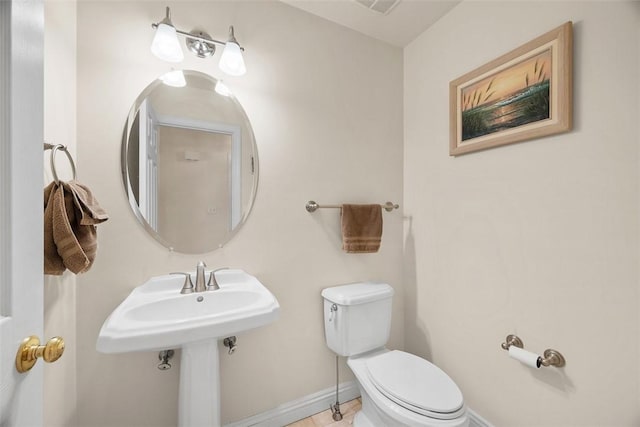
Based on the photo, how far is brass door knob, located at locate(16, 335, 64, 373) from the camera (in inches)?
18.1

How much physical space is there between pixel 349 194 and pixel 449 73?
34.9 inches

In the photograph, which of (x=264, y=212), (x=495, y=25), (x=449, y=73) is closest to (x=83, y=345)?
(x=264, y=212)

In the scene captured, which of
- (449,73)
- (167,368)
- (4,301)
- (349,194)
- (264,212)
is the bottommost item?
(167,368)

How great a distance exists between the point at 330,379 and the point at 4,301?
61.9 inches

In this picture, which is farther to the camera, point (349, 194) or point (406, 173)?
point (406, 173)

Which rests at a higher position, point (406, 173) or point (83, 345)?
point (406, 173)

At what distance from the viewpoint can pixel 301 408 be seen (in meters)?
1.53

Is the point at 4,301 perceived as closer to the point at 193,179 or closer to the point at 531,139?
the point at 193,179

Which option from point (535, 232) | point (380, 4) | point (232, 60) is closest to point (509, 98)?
point (535, 232)

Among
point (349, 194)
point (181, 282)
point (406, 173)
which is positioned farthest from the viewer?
point (406, 173)

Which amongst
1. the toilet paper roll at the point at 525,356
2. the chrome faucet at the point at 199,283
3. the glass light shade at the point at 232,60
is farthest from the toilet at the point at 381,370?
the glass light shade at the point at 232,60

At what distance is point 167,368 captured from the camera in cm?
119

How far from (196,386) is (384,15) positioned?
206 centimetres

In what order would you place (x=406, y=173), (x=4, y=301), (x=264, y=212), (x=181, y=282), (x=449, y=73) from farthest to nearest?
(x=406, y=173), (x=449, y=73), (x=264, y=212), (x=181, y=282), (x=4, y=301)
